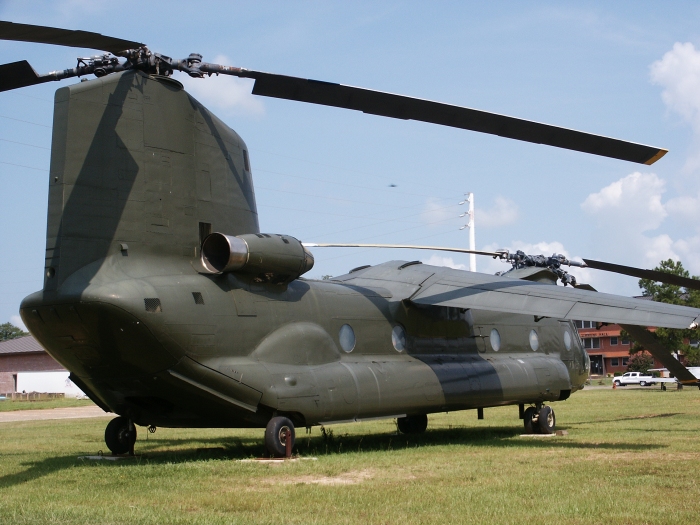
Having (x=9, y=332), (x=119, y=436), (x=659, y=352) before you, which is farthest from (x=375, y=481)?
(x=9, y=332)

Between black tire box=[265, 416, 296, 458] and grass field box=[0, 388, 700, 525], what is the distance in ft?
2.03

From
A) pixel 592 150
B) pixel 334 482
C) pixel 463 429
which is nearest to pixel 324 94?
pixel 592 150

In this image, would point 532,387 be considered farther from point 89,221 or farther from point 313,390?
point 89,221

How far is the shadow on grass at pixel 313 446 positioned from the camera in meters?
13.6

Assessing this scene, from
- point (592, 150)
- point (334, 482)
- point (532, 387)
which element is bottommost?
point (334, 482)

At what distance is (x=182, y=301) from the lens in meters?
12.9

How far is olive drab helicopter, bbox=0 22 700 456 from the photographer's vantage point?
486 inches

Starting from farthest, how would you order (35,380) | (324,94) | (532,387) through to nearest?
1. (35,380)
2. (532,387)
3. (324,94)

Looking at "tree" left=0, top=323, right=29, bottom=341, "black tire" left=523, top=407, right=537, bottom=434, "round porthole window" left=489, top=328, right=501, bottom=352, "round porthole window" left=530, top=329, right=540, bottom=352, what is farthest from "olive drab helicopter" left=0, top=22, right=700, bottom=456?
"tree" left=0, top=323, right=29, bottom=341

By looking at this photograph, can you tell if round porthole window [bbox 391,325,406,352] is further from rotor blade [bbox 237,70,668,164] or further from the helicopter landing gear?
rotor blade [bbox 237,70,668,164]

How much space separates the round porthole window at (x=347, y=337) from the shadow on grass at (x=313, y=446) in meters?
2.09

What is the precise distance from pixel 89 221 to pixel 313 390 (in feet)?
16.1

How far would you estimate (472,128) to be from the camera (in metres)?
13.1

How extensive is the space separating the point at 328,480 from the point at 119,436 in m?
5.16
